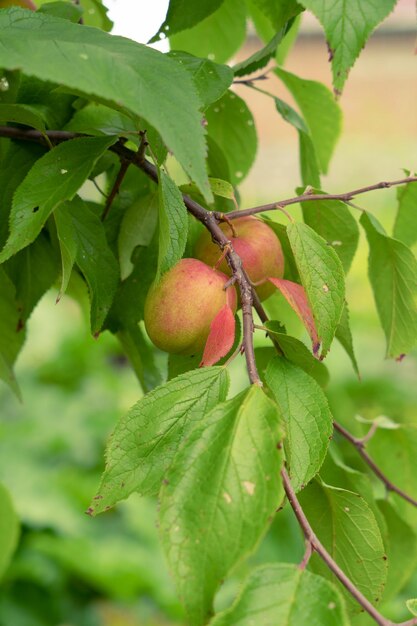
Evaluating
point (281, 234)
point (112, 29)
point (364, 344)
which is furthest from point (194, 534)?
point (364, 344)

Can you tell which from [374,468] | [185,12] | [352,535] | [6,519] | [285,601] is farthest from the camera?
[6,519]

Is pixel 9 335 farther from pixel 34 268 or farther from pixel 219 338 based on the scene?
pixel 219 338

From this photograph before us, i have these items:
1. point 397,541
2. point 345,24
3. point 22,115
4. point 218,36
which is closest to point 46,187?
point 22,115

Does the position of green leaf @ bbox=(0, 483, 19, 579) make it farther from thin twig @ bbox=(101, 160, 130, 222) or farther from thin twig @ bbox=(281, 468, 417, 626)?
thin twig @ bbox=(281, 468, 417, 626)

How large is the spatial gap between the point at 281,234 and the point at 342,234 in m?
0.05

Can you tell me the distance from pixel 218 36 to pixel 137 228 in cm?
23

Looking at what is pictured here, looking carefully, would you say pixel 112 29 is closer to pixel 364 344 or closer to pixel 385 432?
pixel 385 432

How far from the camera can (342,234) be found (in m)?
0.57

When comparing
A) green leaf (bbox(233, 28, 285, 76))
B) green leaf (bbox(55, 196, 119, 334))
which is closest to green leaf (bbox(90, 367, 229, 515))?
green leaf (bbox(55, 196, 119, 334))

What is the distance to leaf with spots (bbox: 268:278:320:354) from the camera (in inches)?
17.8

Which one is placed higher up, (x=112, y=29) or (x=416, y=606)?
(x=112, y=29)

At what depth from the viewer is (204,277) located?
47cm

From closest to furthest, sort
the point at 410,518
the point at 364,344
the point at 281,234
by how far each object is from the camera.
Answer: the point at 281,234 < the point at 410,518 < the point at 364,344

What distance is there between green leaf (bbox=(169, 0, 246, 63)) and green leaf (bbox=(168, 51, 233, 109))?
18 cm
